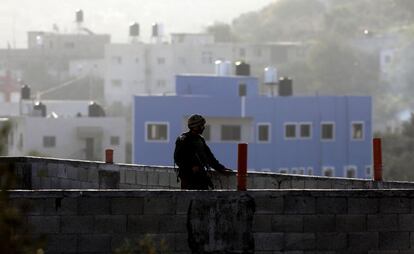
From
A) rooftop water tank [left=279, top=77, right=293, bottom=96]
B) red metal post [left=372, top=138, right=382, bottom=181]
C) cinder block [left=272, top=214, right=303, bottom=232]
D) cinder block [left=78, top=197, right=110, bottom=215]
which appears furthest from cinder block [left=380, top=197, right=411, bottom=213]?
rooftop water tank [left=279, top=77, right=293, bottom=96]

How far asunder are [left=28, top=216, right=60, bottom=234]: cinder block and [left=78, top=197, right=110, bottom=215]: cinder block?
24 centimetres

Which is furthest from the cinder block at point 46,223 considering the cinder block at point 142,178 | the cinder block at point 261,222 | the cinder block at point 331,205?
the cinder block at point 142,178

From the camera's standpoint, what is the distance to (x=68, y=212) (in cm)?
1614

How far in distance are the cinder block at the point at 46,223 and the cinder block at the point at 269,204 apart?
177 centimetres

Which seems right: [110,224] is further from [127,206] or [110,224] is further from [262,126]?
[262,126]

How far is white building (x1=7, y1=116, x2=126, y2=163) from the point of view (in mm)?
80312

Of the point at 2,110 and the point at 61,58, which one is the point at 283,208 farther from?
the point at 61,58

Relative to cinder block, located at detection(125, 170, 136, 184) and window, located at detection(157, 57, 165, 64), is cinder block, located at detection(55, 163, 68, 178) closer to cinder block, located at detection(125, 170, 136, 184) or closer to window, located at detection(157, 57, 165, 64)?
cinder block, located at detection(125, 170, 136, 184)

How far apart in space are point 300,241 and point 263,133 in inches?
2193

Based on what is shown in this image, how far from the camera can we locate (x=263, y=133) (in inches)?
2840

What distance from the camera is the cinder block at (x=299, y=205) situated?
53.6ft

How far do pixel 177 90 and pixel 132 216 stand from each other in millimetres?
58281

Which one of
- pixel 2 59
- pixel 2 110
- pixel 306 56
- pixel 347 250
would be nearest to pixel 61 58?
pixel 2 59

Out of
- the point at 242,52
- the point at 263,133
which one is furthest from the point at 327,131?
the point at 242,52
